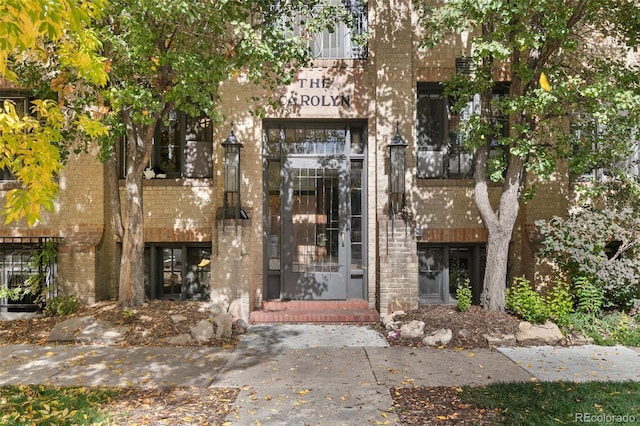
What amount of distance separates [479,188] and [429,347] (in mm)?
2902

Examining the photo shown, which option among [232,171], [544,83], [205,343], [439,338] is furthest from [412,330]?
[544,83]

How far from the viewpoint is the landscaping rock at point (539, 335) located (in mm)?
6848

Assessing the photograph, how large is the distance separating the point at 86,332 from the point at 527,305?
22.9 feet

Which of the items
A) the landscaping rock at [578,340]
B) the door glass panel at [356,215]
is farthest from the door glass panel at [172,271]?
the landscaping rock at [578,340]

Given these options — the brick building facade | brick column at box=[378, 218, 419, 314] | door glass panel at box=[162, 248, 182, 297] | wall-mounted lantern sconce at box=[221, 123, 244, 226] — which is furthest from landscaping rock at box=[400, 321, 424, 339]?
door glass panel at box=[162, 248, 182, 297]

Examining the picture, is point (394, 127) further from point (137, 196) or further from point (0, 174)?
point (0, 174)

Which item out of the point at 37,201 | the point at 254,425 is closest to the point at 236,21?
Result: the point at 37,201

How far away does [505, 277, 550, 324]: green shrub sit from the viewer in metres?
7.23

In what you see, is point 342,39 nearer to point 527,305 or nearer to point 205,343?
point 527,305

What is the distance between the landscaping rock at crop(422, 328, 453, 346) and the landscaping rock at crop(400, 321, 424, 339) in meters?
0.16

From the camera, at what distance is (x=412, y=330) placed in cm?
705

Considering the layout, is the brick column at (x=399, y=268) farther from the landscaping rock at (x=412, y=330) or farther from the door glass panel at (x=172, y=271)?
the door glass panel at (x=172, y=271)

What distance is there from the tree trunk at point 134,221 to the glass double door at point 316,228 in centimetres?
262

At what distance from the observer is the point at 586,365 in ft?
19.3
